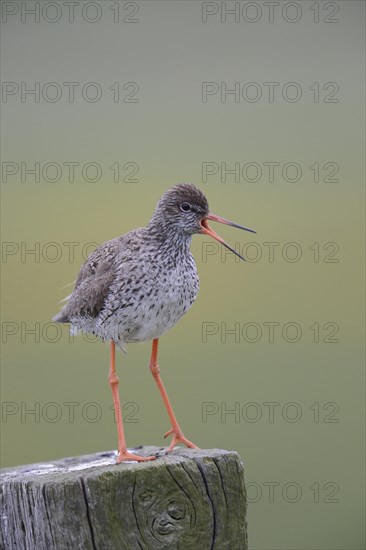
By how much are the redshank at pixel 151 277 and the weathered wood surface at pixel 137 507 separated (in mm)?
1146

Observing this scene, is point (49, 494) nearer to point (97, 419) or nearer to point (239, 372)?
point (97, 419)

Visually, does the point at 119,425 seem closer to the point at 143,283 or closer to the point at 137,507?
the point at 143,283

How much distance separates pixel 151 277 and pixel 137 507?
→ 1.81 metres

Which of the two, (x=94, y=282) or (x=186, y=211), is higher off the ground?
(x=186, y=211)

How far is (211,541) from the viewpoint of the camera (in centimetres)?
402

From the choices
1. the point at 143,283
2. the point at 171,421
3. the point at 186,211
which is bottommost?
the point at 171,421

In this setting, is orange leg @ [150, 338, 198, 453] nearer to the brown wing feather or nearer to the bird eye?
the brown wing feather

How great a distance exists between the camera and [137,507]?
395cm

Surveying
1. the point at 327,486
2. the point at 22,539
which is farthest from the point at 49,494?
the point at 327,486

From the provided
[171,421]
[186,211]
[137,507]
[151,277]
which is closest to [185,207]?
[186,211]

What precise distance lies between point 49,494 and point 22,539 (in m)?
0.37

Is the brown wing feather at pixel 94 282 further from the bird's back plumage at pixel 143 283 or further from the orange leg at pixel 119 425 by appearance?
the orange leg at pixel 119 425

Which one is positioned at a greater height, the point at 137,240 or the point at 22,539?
the point at 137,240

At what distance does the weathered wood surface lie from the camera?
12.8ft
